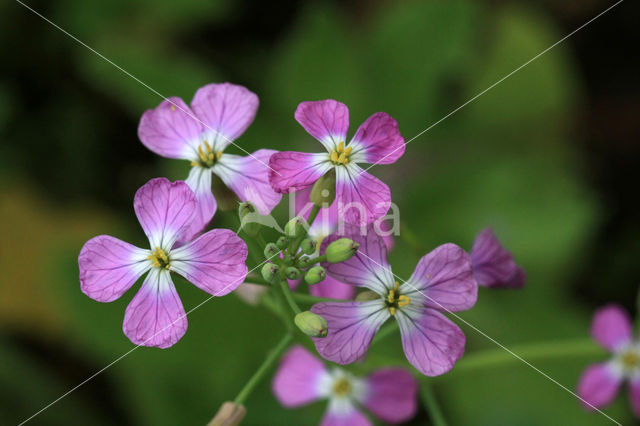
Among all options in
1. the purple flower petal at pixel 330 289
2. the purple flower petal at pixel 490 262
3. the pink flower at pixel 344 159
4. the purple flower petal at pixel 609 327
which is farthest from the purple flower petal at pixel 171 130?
the purple flower petal at pixel 609 327

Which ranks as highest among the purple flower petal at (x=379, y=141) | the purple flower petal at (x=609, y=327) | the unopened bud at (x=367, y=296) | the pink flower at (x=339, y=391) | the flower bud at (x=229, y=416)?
the purple flower petal at (x=379, y=141)

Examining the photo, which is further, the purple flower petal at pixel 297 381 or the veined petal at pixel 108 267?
the purple flower petal at pixel 297 381

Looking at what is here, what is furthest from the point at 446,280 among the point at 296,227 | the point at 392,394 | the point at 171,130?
the point at 171,130

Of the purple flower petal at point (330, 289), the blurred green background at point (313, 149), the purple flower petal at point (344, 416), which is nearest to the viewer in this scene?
the purple flower petal at point (330, 289)

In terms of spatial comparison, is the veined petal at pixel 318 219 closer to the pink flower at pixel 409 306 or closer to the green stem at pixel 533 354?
the pink flower at pixel 409 306

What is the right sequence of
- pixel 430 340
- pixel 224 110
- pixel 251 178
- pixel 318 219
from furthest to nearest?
pixel 318 219 → pixel 224 110 → pixel 251 178 → pixel 430 340

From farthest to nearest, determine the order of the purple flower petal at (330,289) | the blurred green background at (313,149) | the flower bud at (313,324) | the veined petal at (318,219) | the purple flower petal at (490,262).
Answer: the blurred green background at (313,149)
the purple flower petal at (330,289)
the veined petal at (318,219)
the purple flower petal at (490,262)
the flower bud at (313,324)

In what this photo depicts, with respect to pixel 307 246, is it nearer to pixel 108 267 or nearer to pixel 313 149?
pixel 108 267
